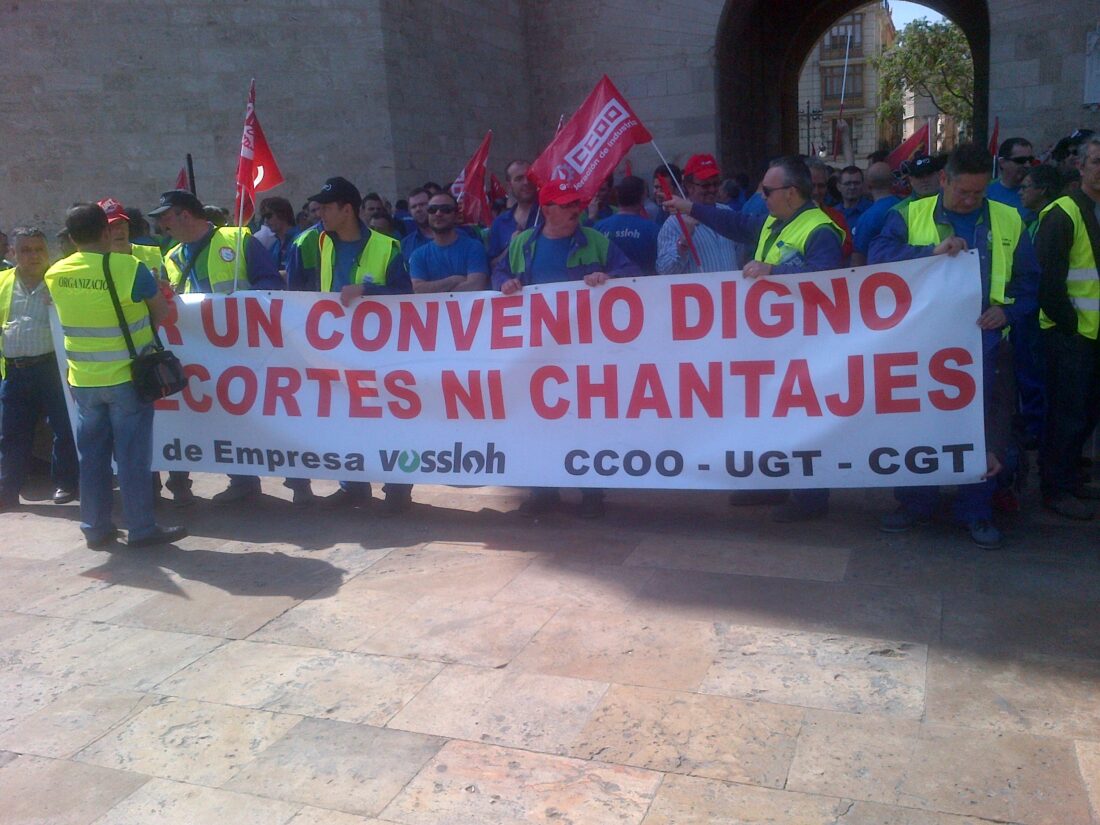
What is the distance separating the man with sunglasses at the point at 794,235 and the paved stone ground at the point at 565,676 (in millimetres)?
A: 190

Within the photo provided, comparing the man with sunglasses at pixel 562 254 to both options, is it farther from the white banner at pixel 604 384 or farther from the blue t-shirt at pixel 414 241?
the blue t-shirt at pixel 414 241

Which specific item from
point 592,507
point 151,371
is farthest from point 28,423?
point 592,507

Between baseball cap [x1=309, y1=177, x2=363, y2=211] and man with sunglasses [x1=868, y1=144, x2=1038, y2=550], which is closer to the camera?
man with sunglasses [x1=868, y1=144, x2=1038, y2=550]

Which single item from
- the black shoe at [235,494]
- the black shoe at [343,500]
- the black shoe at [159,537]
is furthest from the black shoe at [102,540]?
the black shoe at [343,500]

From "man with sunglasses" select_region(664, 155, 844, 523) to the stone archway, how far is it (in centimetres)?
1012

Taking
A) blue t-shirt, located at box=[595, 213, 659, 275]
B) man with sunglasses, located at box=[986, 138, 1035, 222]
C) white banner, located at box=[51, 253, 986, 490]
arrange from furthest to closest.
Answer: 1. man with sunglasses, located at box=[986, 138, 1035, 222]
2. blue t-shirt, located at box=[595, 213, 659, 275]
3. white banner, located at box=[51, 253, 986, 490]

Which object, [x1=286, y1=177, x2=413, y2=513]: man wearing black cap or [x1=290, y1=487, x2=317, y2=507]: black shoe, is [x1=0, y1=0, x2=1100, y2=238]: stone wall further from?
[x1=290, y1=487, x2=317, y2=507]: black shoe

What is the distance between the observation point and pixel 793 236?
17.1 feet

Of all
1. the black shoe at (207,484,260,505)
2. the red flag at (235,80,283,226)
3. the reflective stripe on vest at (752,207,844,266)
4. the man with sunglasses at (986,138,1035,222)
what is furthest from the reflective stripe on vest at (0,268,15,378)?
the man with sunglasses at (986,138,1035,222)

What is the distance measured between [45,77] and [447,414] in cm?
1022

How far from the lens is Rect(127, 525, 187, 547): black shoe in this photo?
5.75 metres

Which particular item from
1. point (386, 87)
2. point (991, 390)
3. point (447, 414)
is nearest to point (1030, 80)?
point (386, 87)

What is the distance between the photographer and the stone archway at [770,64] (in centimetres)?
1630

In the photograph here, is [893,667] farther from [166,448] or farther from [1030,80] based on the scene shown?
[1030,80]
